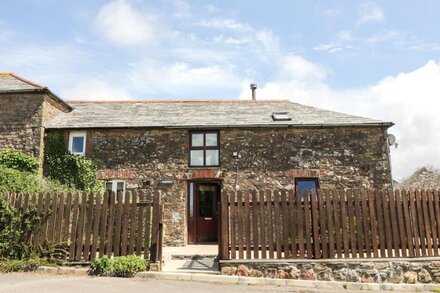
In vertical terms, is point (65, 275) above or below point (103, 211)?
below

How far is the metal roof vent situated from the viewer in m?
15.0

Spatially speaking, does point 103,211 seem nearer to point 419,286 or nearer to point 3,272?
point 3,272

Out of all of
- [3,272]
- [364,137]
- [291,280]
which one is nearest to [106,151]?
[3,272]

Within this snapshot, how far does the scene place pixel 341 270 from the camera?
809 centimetres

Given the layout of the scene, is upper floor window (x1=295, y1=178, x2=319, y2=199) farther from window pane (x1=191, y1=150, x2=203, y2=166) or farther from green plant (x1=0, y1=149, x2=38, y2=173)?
green plant (x1=0, y1=149, x2=38, y2=173)

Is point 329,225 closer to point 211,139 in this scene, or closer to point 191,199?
point 191,199

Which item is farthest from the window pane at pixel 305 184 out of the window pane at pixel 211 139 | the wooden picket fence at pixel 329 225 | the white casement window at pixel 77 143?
the white casement window at pixel 77 143

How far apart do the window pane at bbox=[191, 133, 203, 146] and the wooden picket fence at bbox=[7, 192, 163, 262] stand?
6167 millimetres

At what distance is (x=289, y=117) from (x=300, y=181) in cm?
286

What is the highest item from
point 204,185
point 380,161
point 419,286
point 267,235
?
point 380,161

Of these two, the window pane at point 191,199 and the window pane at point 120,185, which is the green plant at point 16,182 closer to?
→ the window pane at point 120,185

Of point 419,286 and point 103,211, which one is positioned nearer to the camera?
point 419,286

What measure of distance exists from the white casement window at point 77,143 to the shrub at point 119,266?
24.3 ft

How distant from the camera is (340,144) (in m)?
14.5
